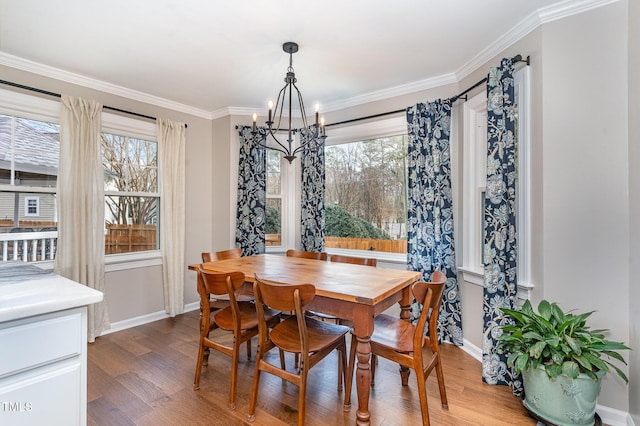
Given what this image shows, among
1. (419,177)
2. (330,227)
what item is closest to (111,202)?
(330,227)

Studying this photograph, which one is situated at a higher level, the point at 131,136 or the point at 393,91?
the point at 393,91

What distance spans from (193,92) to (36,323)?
305 cm

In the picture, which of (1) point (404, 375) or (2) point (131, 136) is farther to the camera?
(2) point (131, 136)

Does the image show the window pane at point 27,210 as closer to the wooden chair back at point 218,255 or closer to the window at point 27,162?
the window at point 27,162

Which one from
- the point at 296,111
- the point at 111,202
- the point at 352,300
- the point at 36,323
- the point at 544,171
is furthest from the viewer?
the point at 296,111

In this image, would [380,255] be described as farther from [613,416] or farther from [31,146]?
[31,146]

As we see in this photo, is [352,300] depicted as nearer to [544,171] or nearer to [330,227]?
[544,171]

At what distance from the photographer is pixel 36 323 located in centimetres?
105

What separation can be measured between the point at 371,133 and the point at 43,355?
3328 millimetres

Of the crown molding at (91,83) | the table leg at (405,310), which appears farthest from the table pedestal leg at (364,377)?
the crown molding at (91,83)

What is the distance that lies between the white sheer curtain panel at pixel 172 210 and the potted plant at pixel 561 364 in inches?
137

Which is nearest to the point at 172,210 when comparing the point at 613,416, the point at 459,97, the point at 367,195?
the point at 367,195

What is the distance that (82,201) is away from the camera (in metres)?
2.99

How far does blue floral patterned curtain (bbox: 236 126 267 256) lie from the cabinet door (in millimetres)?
2715
